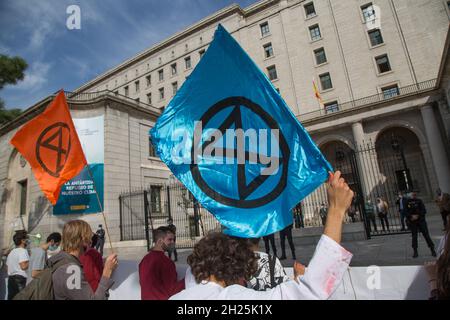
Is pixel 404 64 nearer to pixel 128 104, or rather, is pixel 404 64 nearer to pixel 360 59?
pixel 360 59

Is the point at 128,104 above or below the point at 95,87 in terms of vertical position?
below

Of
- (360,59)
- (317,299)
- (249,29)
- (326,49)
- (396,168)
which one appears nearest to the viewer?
(317,299)

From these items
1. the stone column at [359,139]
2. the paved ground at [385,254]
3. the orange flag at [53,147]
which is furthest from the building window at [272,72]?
the orange flag at [53,147]

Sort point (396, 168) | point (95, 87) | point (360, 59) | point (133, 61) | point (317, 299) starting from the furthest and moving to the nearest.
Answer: point (95, 87), point (133, 61), point (360, 59), point (396, 168), point (317, 299)

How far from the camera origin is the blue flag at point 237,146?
2.54 metres

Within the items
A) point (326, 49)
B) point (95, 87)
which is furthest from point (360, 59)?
point (95, 87)

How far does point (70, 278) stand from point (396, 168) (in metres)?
Answer: 27.2

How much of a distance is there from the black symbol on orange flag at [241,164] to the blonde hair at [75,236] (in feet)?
4.08

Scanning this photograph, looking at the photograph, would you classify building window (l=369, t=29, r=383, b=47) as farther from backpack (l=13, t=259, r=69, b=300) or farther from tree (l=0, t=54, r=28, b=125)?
backpack (l=13, t=259, r=69, b=300)

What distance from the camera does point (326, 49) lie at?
2852cm

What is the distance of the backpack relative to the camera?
1.95m

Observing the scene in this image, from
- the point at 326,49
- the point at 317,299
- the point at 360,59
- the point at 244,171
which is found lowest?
the point at 317,299

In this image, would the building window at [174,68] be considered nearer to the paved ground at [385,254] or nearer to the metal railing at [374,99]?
the metal railing at [374,99]

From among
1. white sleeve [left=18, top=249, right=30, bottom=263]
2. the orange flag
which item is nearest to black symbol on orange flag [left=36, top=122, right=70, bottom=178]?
the orange flag
